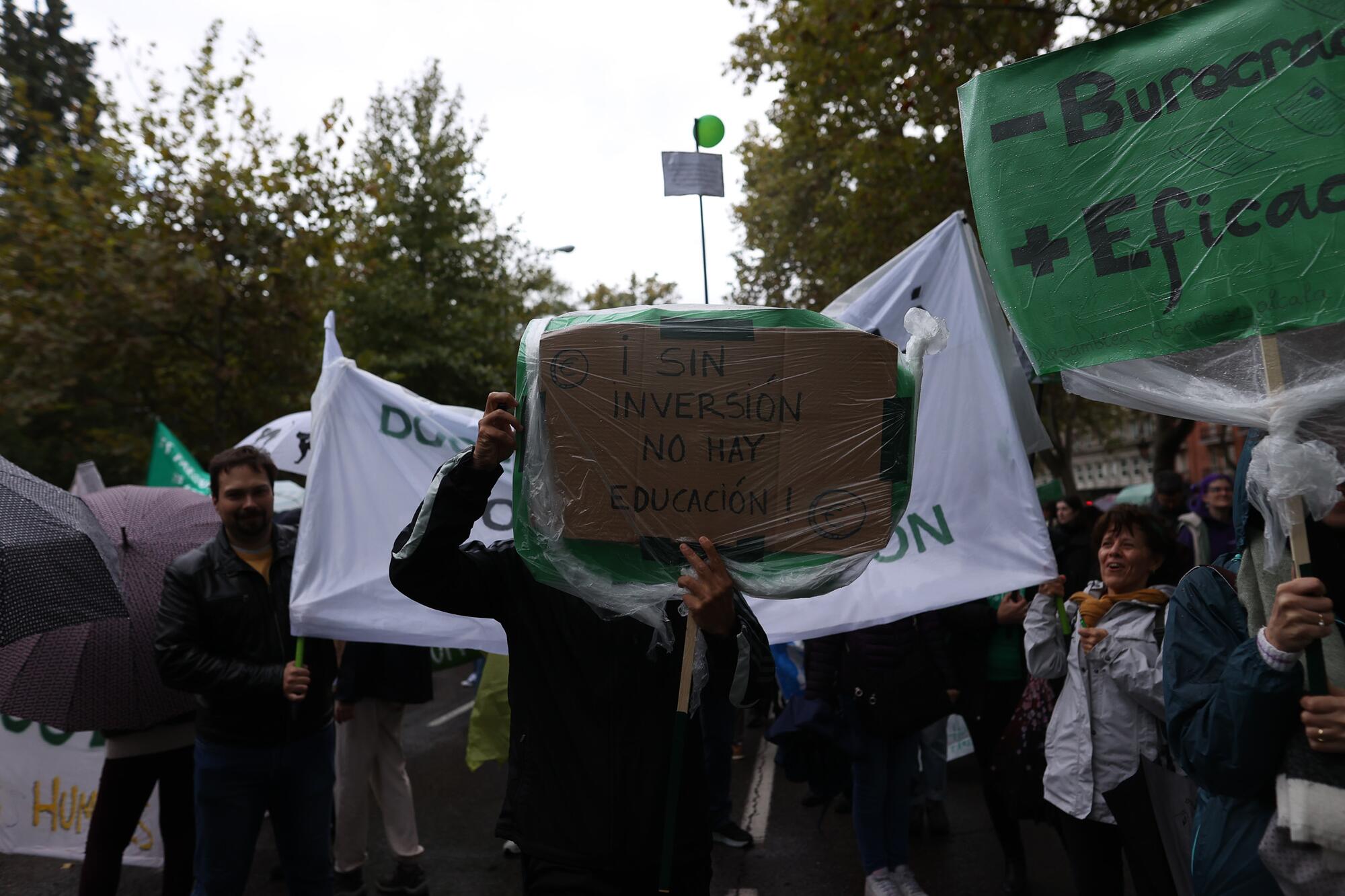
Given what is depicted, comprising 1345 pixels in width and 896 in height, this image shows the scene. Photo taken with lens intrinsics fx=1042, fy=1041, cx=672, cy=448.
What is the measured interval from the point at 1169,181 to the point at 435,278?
72.2 ft

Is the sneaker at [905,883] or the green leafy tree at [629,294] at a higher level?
the green leafy tree at [629,294]

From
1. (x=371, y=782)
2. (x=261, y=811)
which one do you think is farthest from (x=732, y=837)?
(x=261, y=811)

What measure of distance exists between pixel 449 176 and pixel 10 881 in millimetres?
19575

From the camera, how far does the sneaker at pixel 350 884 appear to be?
4910 mm

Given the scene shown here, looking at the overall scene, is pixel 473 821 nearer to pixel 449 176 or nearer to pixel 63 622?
pixel 63 622

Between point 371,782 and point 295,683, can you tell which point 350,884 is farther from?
point 295,683

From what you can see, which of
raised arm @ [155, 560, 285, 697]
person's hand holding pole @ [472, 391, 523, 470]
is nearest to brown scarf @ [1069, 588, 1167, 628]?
person's hand holding pole @ [472, 391, 523, 470]

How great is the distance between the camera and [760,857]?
551 centimetres

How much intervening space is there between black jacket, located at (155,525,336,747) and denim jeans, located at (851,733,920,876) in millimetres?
2345

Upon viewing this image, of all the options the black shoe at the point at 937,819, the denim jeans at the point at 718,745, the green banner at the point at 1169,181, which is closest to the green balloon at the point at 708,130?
the green banner at the point at 1169,181

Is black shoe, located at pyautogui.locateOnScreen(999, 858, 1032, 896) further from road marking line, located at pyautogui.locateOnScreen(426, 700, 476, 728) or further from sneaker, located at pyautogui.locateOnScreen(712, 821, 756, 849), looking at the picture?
road marking line, located at pyautogui.locateOnScreen(426, 700, 476, 728)

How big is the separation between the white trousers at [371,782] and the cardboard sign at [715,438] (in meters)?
3.21

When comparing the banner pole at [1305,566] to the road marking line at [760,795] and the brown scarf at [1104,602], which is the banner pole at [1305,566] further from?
the road marking line at [760,795]

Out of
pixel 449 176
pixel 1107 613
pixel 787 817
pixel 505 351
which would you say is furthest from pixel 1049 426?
pixel 1107 613
